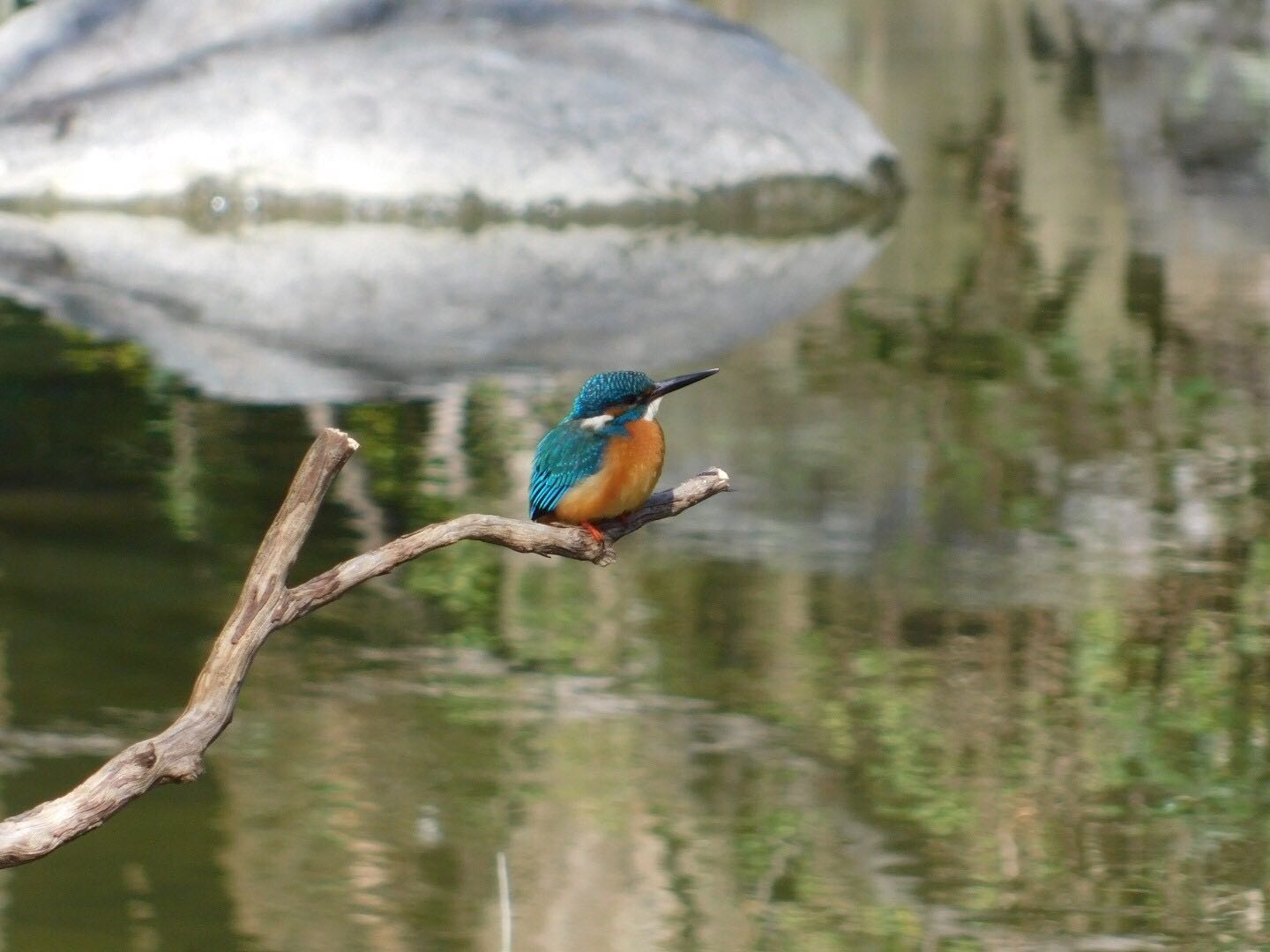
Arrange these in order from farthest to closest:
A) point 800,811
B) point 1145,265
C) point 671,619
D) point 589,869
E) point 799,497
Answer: point 1145,265 < point 799,497 < point 671,619 < point 800,811 < point 589,869

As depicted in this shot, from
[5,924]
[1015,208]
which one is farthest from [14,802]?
[1015,208]

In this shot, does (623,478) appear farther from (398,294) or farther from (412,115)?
(412,115)

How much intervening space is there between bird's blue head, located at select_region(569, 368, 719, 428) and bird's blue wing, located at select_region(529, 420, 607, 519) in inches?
0.9

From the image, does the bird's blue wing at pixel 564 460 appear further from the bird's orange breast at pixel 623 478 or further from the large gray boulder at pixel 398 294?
the large gray boulder at pixel 398 294

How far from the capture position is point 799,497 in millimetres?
7582

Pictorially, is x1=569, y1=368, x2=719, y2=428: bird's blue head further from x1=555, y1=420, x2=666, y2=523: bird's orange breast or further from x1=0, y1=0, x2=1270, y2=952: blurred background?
x1=0, y1=0, x2=1270, y2=952: blurred background

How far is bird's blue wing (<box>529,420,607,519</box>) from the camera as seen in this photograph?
2.24 metres

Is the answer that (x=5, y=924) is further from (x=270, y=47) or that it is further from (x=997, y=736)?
Answer: (x=270, y=47)

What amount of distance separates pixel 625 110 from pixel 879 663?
8.53m

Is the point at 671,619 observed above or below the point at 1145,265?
below

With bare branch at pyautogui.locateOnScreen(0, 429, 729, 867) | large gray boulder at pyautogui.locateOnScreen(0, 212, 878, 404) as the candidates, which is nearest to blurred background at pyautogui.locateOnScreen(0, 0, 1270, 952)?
large gray boulder at pyautogui.locateOnScreen(0, 212, 878, 404)

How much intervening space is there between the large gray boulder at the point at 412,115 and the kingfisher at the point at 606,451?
11.2 m

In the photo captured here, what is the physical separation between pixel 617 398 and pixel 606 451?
0.06 metres

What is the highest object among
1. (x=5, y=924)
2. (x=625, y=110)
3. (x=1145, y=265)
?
(x=625, y=110)
